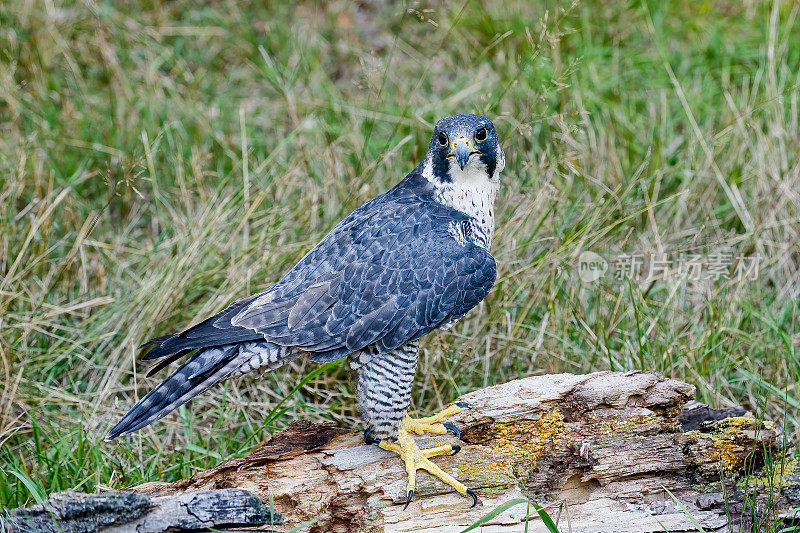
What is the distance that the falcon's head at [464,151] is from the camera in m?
3.72

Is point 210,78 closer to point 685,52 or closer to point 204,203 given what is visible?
point 204,203

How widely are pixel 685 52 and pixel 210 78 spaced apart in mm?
3819

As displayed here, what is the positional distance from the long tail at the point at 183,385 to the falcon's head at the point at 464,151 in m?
1.24

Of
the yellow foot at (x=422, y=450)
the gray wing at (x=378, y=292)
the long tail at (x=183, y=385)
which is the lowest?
the yellow foot at (x=422, y=450)

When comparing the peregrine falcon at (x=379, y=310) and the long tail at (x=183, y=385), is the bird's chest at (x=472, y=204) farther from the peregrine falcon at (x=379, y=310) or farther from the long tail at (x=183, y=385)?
the long tail at (x=183, y=385)

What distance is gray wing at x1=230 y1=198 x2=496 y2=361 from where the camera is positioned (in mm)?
3584

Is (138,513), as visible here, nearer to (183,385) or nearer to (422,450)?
(183,385)

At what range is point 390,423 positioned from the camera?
11.9ft

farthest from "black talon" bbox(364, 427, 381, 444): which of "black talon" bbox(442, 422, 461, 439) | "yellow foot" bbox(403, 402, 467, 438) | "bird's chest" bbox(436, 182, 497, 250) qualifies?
"bird's chest" bbox(436, 182, 497, 250)

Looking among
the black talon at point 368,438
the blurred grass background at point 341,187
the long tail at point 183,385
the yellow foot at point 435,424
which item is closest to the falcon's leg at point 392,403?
the black talon at point 368,438

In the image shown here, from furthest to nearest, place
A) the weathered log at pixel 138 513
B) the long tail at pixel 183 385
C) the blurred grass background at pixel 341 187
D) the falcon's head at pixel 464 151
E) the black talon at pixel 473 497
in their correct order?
the blurred grass background at pixel 341 187 → the falcon's head at pixel 464 151 → the black talon at pixel 473 497 → the long tail at pixel 183 385 → the weathered log at pixel 138 513

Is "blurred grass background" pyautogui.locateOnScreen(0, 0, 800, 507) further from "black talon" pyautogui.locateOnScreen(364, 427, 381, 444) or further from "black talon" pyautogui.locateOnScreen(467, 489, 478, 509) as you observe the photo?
"black talon" pyautogui.locateOnScreen(467, 489, 478, 509)

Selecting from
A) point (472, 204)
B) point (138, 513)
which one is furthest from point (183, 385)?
point (472, 204)

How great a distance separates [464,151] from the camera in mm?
3672
